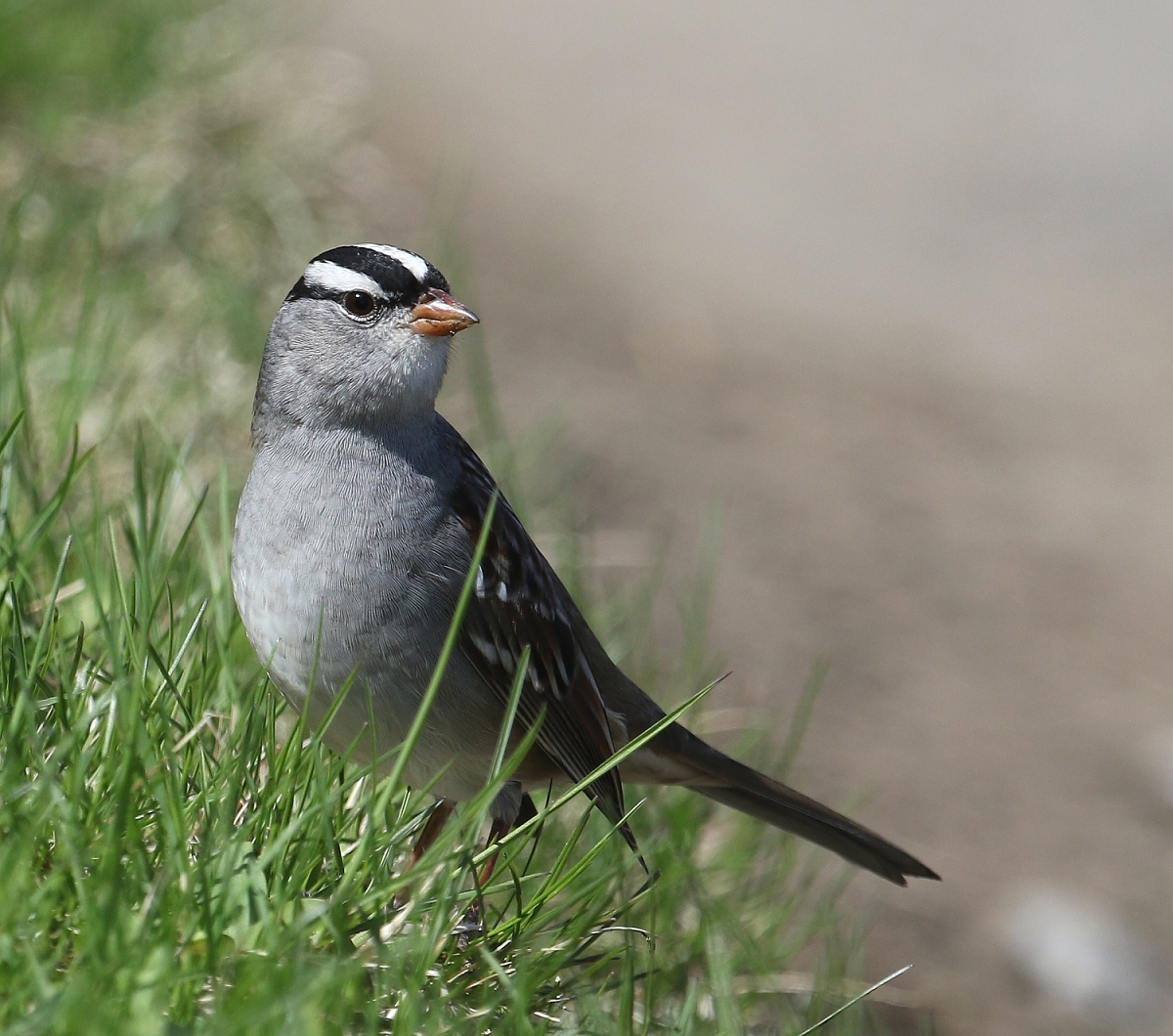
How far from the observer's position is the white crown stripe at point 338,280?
12.2 ft

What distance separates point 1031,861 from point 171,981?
4.81 m

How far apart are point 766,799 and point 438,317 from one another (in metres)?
1.64

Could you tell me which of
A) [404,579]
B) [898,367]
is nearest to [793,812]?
[404,579]

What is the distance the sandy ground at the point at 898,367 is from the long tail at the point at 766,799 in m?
1.38

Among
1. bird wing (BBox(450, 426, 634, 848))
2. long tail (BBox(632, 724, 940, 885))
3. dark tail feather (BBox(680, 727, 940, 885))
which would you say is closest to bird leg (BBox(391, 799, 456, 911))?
bird wing (BBox(450, 426, 634, 848))

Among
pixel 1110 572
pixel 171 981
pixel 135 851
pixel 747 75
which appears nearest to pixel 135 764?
pixel 135 851

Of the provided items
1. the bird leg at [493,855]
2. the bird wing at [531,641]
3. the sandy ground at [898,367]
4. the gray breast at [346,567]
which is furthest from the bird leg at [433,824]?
the sandy ground at [898,367]

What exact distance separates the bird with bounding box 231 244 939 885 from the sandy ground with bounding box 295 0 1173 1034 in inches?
67.8

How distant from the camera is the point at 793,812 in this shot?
13.7 feet

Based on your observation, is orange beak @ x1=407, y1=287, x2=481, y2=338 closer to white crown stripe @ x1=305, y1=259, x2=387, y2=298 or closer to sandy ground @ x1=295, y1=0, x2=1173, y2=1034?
white crown stripe @ x1=305, y1=259, x2=387, y2=298

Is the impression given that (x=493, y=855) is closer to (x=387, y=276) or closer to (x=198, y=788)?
(x=198, y=788)

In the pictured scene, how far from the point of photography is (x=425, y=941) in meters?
2.68

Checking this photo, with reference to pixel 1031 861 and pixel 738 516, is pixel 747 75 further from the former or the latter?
pixel 1031 861

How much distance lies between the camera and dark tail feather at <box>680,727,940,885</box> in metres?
4.09
